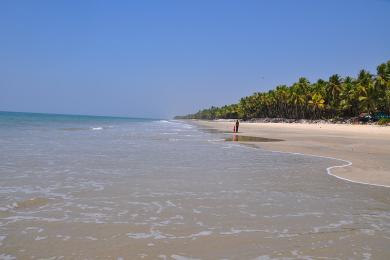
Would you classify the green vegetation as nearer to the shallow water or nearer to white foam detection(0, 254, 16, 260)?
the shallow water

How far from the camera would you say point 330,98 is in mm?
91562

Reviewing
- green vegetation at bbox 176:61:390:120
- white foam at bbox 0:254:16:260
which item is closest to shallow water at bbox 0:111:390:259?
white foam at bbox 0:254:16:260

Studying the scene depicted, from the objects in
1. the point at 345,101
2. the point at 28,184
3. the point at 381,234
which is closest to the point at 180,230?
the point at 381,234

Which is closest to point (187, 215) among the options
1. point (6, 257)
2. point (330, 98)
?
point (6, 257)

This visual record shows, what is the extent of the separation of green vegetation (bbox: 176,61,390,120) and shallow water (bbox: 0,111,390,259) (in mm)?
67061

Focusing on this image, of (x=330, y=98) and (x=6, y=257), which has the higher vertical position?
(x=330, y=98)

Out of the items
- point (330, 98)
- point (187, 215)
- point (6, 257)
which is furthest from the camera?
point (330, 98)

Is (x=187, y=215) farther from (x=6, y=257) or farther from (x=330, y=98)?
(x=330, y=98)

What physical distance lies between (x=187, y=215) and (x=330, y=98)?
90930 millimetres

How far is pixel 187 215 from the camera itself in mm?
7102

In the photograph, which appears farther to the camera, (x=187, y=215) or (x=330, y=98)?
(x=330, y=98)

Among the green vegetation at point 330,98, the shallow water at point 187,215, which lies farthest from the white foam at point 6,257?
the green vegetation at point 330,98

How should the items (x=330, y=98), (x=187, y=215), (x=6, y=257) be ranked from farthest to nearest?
(x=330, y=98), (x=187, y=215), (x=6, y=257)

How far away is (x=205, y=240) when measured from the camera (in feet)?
18.7
